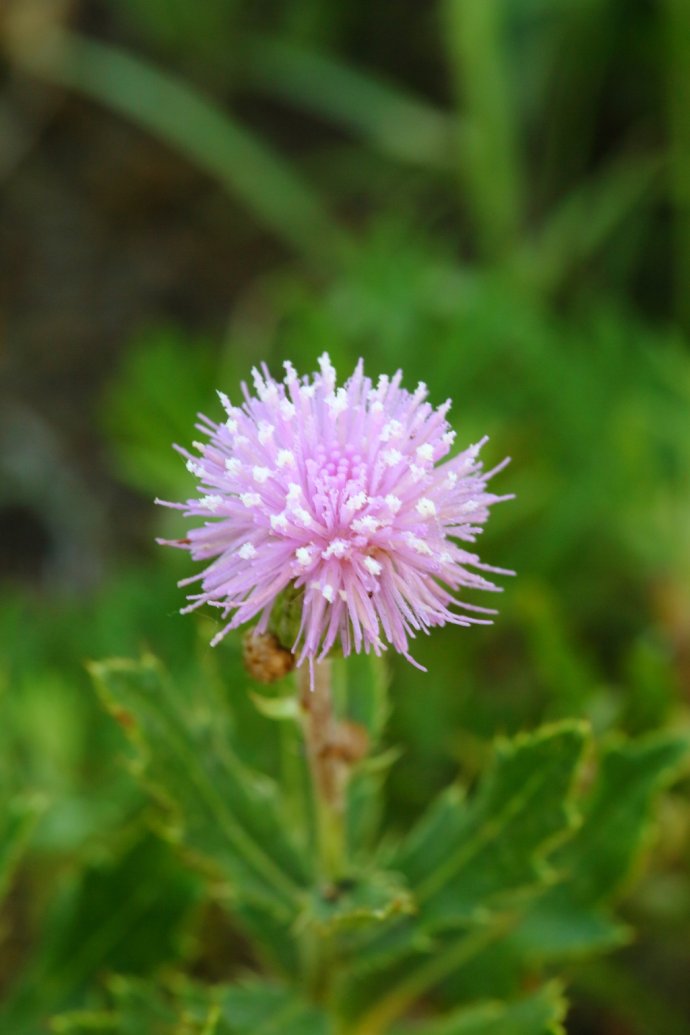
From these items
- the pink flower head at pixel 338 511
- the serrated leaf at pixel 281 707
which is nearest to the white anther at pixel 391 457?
the pink flower head at pixel 338 511

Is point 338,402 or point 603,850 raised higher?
point 338,402

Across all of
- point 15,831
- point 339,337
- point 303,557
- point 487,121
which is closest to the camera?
point 303,557

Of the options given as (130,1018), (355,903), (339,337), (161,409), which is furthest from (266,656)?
(161,409)

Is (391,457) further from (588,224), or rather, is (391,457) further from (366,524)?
(588,224)

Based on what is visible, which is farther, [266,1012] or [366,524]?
[266,1012]

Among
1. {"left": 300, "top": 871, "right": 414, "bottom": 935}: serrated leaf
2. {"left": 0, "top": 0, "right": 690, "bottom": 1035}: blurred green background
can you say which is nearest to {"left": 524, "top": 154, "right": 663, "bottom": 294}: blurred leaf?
{"left": 0, "top": 0, "right": 690, "bottom": 1035}: blurred green background

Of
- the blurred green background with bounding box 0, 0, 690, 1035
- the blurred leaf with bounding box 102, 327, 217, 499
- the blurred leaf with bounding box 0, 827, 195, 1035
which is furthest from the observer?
the blurred leaf with bounding box 102, 327, 217, 499

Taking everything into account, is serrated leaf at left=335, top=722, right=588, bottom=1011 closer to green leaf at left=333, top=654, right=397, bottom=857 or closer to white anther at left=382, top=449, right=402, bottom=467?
green leaf at left=333, top=654, right=397, bottom=857
